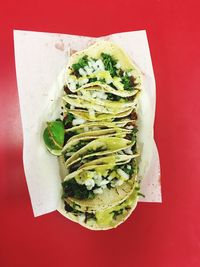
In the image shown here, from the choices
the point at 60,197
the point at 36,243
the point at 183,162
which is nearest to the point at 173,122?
the point at 183,162

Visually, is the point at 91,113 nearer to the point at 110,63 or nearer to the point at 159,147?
the point at 110,63

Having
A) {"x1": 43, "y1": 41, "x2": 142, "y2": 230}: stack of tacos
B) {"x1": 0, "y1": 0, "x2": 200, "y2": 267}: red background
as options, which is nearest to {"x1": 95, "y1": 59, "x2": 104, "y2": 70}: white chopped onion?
{"x1": 43, "y1": 41, "x2": 142, "y2": 230}: stack of tacos

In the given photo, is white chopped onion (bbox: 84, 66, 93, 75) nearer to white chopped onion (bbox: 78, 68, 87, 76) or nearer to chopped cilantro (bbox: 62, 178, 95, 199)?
white chopped onion (bbox: 78, 68, 87, 76)
